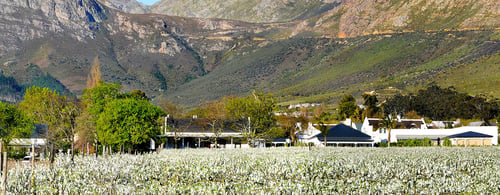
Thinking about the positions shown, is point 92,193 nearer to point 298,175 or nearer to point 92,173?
point 92,173

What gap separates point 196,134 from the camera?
256ft

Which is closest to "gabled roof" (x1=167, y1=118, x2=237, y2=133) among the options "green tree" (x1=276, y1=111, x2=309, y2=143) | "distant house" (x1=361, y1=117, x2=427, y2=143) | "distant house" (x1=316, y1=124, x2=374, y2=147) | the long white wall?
"distant house" (x1=316, y1=124, x2=374, y2=147)

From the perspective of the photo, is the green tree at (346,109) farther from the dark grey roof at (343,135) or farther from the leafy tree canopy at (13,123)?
the leafy tree canopy at (13,123)

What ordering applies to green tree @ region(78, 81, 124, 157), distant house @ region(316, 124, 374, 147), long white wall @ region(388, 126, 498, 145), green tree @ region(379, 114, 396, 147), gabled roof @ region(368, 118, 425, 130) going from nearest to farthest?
green tree @ region(78, 81, 124, 157), green tree @ region(379, 114, 396, 147), distant house @ region(316, 124, 374, 147), long white wall @ region(388, 126, 498, 145), gabled roof @ region(368, 118, 425, 130)

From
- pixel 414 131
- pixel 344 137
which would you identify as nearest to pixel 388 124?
pixel 344 137

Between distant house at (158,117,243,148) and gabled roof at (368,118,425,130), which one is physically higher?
gabled roof at (368,118,425,130)

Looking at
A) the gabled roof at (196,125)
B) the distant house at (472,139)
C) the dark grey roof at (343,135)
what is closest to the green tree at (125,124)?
the gabled roof at (196,125)

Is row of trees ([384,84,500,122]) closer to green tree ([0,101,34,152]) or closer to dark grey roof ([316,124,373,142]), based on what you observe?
dark grey roof ([316,124,373,142])

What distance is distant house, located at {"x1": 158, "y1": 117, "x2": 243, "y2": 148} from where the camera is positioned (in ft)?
251

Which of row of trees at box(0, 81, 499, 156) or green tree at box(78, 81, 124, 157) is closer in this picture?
row of trees at box(0, 81, 499, 156)

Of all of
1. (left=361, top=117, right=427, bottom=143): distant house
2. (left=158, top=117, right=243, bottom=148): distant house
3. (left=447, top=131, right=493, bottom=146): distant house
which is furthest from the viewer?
(left=361, top=117, right=427, bottom=143): distant house

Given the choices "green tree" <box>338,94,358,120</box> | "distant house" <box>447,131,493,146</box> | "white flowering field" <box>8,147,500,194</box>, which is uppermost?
"green tree" <box>338,94,358,120</box>

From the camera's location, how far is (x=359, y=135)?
85.7 m

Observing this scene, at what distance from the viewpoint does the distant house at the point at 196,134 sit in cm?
7644
